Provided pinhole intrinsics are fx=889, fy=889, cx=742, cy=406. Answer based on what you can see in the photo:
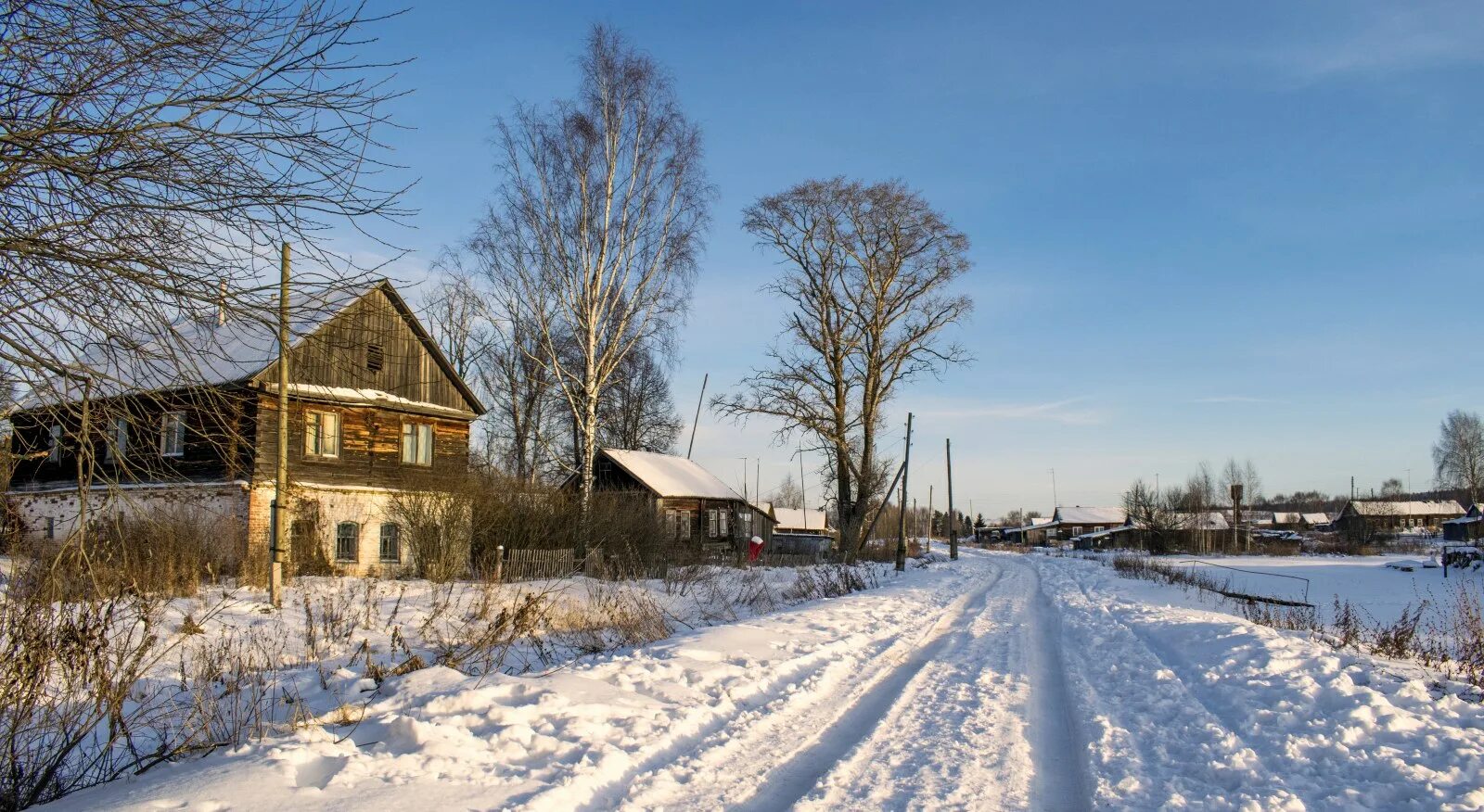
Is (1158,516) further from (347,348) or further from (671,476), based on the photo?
(347,348)

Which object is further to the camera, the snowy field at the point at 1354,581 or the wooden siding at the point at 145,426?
the snowy field at the point at 1354,581

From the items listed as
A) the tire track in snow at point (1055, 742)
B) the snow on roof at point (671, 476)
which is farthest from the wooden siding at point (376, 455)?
the tire track in snow at point (1055, 742)

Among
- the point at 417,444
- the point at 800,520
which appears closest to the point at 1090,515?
the point at 800,520

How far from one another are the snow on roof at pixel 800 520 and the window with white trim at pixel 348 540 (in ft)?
195

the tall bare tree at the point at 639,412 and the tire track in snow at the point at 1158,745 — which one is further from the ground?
the tall bare tree at the point at 639,412

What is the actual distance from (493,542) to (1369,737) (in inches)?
771

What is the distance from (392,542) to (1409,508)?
402 ft

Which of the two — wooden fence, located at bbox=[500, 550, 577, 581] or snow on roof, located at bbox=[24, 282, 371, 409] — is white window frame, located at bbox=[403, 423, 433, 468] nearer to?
wooden fence, located at bbox=[500, 550, 577, 581]

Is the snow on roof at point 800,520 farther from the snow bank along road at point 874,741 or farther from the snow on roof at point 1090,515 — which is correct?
the snow bank along road at point 874,741

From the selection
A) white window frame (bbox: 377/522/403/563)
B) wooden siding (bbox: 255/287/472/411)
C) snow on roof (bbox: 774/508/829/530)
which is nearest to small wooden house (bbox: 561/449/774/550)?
white window frame (bbox: 377/522/403/563)

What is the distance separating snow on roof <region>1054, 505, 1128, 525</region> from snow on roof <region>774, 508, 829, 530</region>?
45.0 meters

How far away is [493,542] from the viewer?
22.4 m

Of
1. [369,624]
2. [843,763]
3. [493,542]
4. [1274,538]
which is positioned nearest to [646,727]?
[843,763]

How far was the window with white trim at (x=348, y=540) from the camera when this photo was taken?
24281mm
